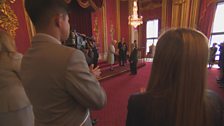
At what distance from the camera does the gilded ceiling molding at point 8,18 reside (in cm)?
417

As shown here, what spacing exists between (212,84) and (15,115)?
5.32 metres

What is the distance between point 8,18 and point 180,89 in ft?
17.0

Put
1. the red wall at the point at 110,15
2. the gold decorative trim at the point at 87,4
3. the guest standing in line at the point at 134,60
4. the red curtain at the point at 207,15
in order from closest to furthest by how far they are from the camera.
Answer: the guest standing in line at the point at 134,60
the gold decorative trim at the point at 87,4
the red curtain at the point at 207,15
the red wall at the point at 110,15

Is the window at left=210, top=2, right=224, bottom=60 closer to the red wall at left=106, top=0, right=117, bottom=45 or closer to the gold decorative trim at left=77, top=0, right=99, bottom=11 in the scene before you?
the red wall at left=106, top=0, right=117, bottom=45

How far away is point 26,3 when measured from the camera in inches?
33.4

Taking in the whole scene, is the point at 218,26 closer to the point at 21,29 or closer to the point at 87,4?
the point at 87,4

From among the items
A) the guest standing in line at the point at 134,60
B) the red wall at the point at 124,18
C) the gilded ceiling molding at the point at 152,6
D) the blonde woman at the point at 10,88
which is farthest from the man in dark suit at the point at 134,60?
the gilded ceiling molding at the point at 152,6

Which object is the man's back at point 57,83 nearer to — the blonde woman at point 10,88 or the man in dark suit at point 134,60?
the blonde woman at point 10,88

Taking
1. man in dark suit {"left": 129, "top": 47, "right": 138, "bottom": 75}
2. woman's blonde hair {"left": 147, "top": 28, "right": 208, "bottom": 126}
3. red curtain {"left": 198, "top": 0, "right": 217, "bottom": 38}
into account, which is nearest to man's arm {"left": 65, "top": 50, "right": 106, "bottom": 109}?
woman's blonde hair {"left": 147, "top": 28, "right": 208, "bottom": 126}

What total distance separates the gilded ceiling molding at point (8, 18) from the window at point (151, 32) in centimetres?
954

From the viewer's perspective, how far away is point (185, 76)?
2.21ft

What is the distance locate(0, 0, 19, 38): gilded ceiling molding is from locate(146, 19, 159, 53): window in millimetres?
9537

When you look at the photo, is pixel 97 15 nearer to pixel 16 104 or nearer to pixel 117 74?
pixel 117 74

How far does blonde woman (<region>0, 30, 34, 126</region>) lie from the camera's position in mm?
1451
